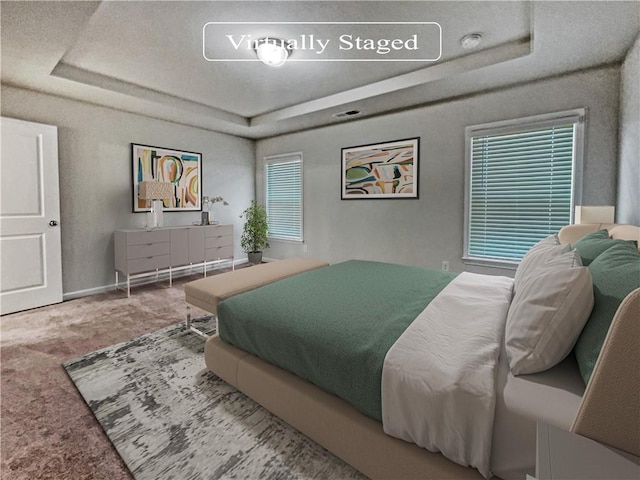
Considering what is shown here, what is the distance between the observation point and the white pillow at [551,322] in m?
1.01

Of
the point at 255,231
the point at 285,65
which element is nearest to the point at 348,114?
the point at 285,65

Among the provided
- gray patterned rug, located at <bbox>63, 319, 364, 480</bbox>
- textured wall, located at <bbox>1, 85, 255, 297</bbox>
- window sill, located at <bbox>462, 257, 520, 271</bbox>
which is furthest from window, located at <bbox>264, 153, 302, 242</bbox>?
gray patterned rug, located at <bbox>63, 319, 364, 480</bbox>

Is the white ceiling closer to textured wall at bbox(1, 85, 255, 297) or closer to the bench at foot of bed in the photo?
textured wall at bbox(1, 85, 255, 297)

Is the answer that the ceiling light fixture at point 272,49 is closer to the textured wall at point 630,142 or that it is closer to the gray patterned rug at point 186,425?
the gray patterned rug at point 186,425

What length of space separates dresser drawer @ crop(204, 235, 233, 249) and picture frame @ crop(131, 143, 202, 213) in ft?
1.98

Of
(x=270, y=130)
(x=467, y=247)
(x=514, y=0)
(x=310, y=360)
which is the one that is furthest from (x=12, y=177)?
(x=467, y=247)

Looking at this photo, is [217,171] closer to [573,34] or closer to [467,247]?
[467,247]

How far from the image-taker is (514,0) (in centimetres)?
208

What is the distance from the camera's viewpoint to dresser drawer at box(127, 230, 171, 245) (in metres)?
3.83

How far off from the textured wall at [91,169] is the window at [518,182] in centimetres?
410

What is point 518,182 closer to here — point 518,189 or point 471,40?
point 518,189

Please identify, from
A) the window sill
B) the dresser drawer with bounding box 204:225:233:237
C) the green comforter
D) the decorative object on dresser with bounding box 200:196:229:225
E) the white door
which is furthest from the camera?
the decorative object on dresser with bounding box 200:196:229:225

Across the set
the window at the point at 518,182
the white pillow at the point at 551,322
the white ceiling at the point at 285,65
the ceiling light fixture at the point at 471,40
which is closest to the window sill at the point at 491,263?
the window at the point at 518,182

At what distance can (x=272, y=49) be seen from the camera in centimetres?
259
